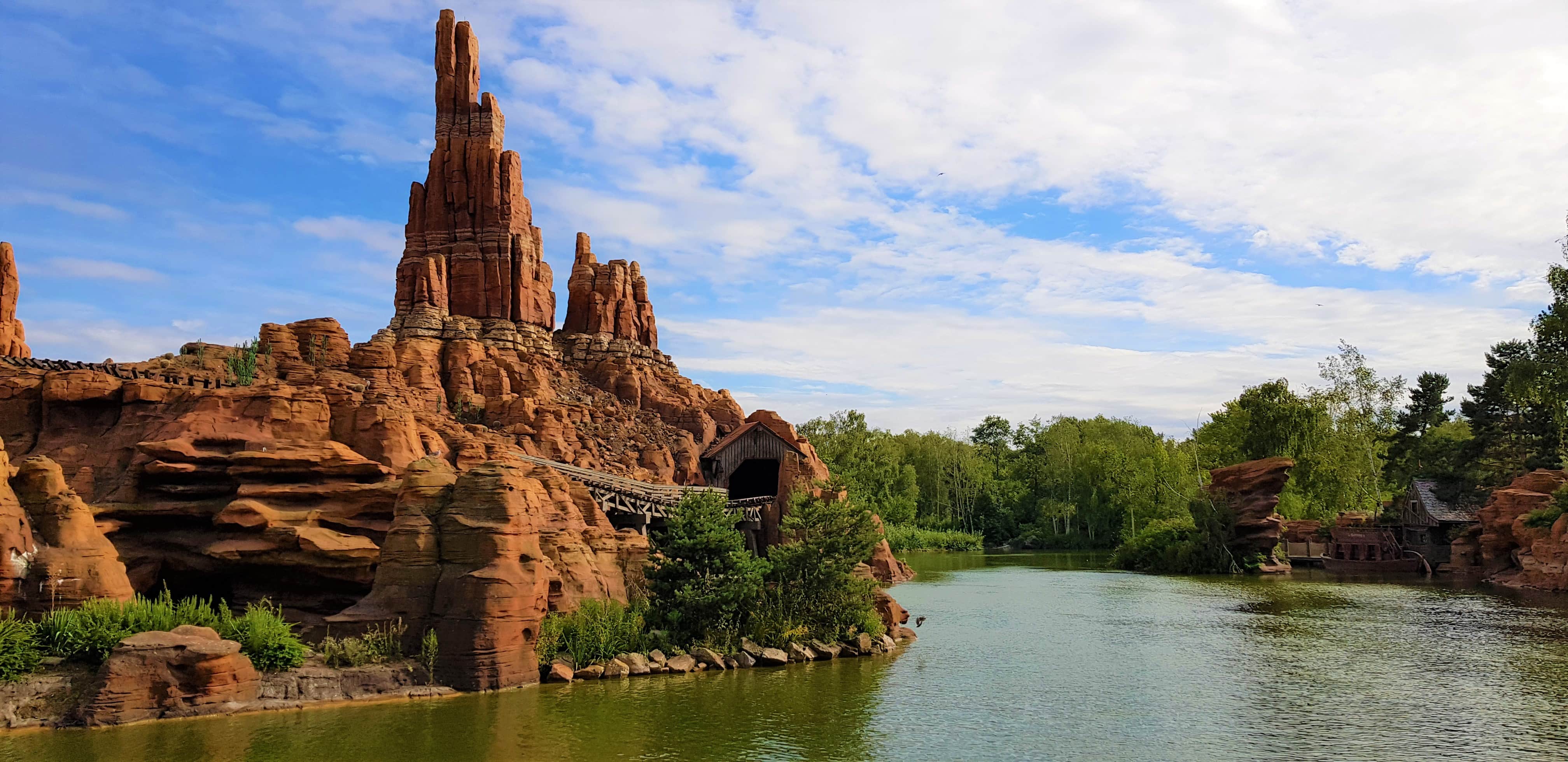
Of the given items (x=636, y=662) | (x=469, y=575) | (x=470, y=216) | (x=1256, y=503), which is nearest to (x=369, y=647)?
(x=469, y=575)

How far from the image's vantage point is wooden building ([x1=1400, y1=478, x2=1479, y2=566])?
59125 millimetres

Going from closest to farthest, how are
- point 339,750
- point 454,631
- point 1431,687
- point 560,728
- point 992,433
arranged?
point 339,750, point 560,728, point 454,631, point 1431,687, point 992,433

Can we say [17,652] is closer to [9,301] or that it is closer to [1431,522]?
[9,301]

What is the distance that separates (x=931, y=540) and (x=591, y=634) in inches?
2620

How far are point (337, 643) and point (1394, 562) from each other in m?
61.6

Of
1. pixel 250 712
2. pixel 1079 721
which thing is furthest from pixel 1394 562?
pixel 250 712

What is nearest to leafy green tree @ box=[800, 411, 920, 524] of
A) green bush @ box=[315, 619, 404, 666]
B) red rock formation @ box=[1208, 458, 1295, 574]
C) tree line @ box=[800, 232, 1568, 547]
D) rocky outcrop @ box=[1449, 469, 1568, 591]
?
tree line @ box=[800, 232, 1568, 547]

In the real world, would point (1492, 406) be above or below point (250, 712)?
above

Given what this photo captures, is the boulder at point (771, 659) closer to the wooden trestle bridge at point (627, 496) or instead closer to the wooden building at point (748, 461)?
the wooden trestle bridge at point (627, 496)

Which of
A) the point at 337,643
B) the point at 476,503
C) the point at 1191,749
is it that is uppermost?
the point at 476,503

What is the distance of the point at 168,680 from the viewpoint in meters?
19.1

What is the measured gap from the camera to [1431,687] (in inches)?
940

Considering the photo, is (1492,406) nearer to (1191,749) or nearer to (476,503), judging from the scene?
(1191,749)

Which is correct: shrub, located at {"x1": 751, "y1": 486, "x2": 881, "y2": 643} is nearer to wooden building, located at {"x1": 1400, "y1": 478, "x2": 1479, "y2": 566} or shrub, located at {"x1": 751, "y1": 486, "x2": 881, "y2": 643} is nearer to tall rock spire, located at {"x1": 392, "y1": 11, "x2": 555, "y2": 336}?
tall rock spire, located at {"x1": 392, "y1": 11, "x2": 555, "y2": 336}
